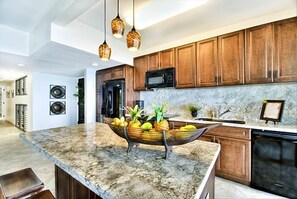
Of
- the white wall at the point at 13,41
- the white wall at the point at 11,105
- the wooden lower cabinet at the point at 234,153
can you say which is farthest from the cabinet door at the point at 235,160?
the white wall at the point at 11,105

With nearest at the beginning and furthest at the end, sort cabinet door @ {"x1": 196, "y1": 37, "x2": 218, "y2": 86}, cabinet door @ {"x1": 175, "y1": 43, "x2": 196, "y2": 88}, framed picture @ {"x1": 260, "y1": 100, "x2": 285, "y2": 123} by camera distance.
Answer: framed picture @ {"x1": 260, "y1": 100, "x2": 285, "y2": 123}
cabinet door @ {"x1": 196, "y1": 37, "x2": 218, "y2": 86}
cabinet door @ {"x1": 175, "y1": 43, "x2": 196, "y2": 88}

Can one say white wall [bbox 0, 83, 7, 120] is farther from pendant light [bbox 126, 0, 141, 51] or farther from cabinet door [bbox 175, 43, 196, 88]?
pendant light [bbox 126, 0, 141, 51]

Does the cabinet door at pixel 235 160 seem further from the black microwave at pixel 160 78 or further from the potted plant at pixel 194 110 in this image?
the black microwave at pixel 160 78

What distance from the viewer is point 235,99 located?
279 centimetres

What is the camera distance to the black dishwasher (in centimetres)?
188

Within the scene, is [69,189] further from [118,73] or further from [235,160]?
[118,73]

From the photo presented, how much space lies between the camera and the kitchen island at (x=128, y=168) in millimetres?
618

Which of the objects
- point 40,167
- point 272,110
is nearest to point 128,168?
point 272,110

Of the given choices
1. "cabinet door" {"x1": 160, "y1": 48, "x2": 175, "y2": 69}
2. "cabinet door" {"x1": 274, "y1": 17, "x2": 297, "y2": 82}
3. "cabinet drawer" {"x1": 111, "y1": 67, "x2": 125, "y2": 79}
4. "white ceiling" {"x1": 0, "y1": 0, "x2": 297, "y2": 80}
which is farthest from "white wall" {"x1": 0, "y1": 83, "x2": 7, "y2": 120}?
"cabinet door" {"x1": 274, "y1": 17, "x2": 297, "y2": 82}

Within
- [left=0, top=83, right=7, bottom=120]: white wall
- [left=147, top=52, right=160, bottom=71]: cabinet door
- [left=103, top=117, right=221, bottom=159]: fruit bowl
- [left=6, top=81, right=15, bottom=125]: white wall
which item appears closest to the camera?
[left=103, top=117, right=221, bottom=159]: fruit bowl

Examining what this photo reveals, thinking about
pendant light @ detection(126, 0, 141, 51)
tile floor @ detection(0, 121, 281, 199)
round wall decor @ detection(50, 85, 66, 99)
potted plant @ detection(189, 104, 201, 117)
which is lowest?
tile floor @ detection(0, 121, 281, 199)

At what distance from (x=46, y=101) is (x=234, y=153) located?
231 inches

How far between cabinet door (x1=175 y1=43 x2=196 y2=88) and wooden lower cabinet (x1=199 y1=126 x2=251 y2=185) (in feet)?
3.50

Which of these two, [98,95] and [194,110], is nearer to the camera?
[194,110]
